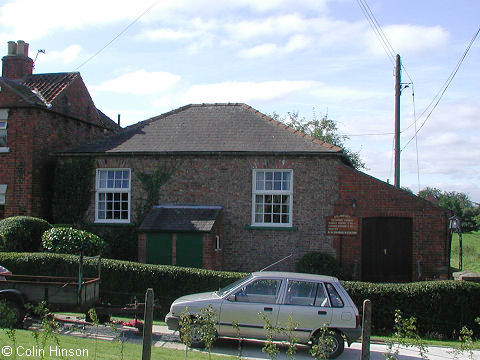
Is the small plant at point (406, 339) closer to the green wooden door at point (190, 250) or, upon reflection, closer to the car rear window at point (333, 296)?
the car rear window at point (333, 296)

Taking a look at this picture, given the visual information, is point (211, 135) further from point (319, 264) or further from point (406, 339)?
point (406, 339)

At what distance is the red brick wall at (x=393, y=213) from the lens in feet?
59.4

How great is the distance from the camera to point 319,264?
18.2 m

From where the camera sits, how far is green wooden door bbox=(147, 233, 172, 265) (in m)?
18.3

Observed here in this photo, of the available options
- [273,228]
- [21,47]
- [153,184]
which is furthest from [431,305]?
[21,47]

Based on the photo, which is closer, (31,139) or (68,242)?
(68,242)

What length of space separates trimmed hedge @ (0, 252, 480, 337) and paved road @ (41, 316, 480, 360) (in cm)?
147

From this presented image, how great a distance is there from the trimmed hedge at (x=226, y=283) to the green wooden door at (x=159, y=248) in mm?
3438

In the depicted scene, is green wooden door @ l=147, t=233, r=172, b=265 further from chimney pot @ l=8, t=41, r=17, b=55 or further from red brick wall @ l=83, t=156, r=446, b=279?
chimney pot @ l=8, t=41, r=17, b=55

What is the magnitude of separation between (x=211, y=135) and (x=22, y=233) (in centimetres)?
744

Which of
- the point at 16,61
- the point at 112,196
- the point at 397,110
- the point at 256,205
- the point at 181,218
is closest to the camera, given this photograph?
the point at 181,218

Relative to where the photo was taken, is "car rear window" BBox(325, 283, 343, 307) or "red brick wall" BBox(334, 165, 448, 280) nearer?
"car rear window" BBox(325, 283, 343, 307)

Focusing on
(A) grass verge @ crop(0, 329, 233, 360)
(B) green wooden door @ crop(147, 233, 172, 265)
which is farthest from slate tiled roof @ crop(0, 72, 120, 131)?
(A) grass verge @ crop(0, 329, 233, 360)

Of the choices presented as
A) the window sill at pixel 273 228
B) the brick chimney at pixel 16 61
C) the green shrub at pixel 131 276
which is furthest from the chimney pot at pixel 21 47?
the window sill at pixel 273 228
